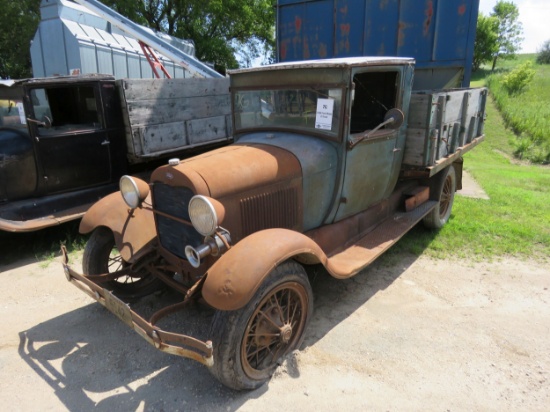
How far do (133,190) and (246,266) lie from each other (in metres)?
1.28

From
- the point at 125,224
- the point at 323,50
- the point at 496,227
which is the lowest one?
the point at 496,227

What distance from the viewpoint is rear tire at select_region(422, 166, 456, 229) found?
506 cm

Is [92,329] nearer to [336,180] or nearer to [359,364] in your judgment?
[359,364]

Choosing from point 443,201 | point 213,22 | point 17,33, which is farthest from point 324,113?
point 17,33

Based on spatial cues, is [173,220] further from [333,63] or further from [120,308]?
[333,63]

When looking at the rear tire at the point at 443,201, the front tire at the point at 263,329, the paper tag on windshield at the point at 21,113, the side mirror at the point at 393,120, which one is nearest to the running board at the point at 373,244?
the rear tire at the point at 443,201

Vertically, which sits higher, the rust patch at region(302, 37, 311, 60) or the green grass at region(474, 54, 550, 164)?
the rust patch at region(302, 37, 311, 60)

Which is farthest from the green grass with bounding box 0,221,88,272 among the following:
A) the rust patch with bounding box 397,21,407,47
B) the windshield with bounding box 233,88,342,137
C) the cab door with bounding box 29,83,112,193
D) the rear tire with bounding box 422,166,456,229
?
the rust patch with bounding box 397,21,407,47

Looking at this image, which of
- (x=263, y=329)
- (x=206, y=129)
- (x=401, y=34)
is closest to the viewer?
(x=263, y=329)

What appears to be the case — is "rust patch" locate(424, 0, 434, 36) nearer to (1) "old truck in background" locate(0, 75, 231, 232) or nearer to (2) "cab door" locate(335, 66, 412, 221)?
(2) "cab door" locate(335, 66, 412, 221)

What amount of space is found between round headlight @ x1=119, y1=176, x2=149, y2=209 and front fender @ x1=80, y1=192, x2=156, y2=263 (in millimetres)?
241

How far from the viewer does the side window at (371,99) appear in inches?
177

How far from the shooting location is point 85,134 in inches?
208

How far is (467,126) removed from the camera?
5316mm
